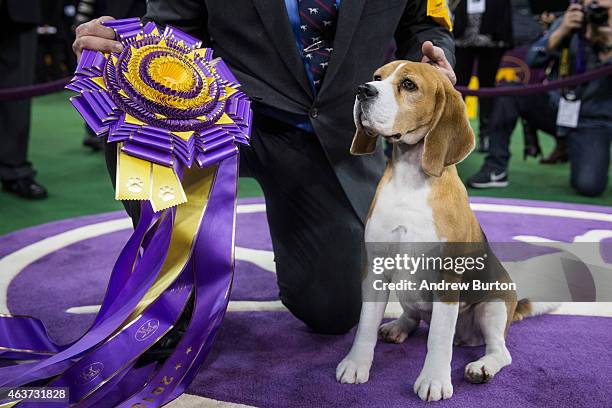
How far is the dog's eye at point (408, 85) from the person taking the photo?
167cm

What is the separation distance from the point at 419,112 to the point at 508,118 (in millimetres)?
3758

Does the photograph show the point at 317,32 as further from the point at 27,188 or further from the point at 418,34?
the point at 27,188

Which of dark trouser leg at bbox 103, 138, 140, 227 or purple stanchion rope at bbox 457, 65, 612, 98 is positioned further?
purple stanchion rope at bbox 457, 65, 612, 98

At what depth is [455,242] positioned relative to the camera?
5.82ft

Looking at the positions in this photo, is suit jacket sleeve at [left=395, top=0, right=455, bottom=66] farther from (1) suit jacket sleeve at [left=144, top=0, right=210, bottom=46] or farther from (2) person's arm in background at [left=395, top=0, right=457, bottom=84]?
(1) suit jacket sleeve at [left=144, top=0, right=210, bottom=46]

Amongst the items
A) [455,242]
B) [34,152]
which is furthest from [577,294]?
[34,152]

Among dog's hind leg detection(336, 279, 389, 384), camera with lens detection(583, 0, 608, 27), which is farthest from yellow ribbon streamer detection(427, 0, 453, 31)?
camera with lens detection(583, 0, 608, 27)

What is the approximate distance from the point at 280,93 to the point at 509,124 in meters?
3.48

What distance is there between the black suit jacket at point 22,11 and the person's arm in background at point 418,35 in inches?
109

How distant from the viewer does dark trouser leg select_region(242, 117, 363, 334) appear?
2.28m

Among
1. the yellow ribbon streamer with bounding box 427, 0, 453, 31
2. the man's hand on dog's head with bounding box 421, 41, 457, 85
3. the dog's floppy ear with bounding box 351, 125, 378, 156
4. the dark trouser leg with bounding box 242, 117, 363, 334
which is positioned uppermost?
the yellow ribbon streamer with bounding box 427, 0, 453, 31

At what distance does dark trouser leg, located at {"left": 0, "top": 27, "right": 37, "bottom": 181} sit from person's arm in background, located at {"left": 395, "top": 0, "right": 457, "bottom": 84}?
3000 mm

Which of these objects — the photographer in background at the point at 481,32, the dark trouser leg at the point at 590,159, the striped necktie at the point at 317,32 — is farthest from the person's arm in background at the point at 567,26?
the striped necktie at the point at 317,32

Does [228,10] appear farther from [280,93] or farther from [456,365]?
[456,365]
